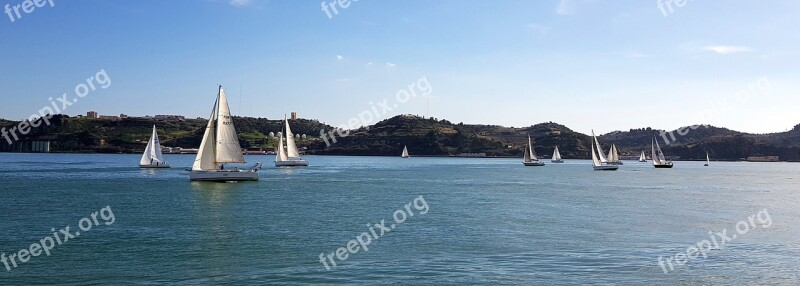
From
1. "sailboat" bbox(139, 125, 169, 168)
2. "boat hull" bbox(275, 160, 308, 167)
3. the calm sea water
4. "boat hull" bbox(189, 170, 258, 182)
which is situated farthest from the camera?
"boat hull" bbox(275, 160, 308, 167)

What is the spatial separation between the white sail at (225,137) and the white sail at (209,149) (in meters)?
0.72

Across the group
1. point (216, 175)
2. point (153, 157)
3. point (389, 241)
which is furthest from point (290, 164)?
point (389, 241)

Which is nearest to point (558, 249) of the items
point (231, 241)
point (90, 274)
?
point (231, 241)

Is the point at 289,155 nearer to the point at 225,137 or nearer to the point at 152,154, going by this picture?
the point at 152,154

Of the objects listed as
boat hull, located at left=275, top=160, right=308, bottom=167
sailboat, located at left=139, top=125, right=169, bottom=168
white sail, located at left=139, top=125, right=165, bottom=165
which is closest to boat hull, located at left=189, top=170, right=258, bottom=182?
sailboat, located at left=139, top=125, right=169, bottom=168

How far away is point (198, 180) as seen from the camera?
75.2m

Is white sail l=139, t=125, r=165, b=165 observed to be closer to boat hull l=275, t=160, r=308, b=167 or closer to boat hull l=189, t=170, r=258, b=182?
boat hull l=275, t=160, r=308, b=167

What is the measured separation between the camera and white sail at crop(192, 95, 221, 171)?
241 ft

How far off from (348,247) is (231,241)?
6.16m

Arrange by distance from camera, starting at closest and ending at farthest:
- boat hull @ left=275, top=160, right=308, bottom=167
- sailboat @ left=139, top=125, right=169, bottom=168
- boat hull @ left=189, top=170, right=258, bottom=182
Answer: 1. boat hull @ left=189, top=170, right=258, bottom=182
2. sailboat @ left=139, top=125, right=169, bottom=168
3. boat hull @ left=275, top=160, right=308, bottom=167

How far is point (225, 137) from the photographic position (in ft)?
242

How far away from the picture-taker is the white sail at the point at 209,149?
7344 centimetres

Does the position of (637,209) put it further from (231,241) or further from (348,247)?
(231,241)

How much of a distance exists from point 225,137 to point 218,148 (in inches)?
57.8
